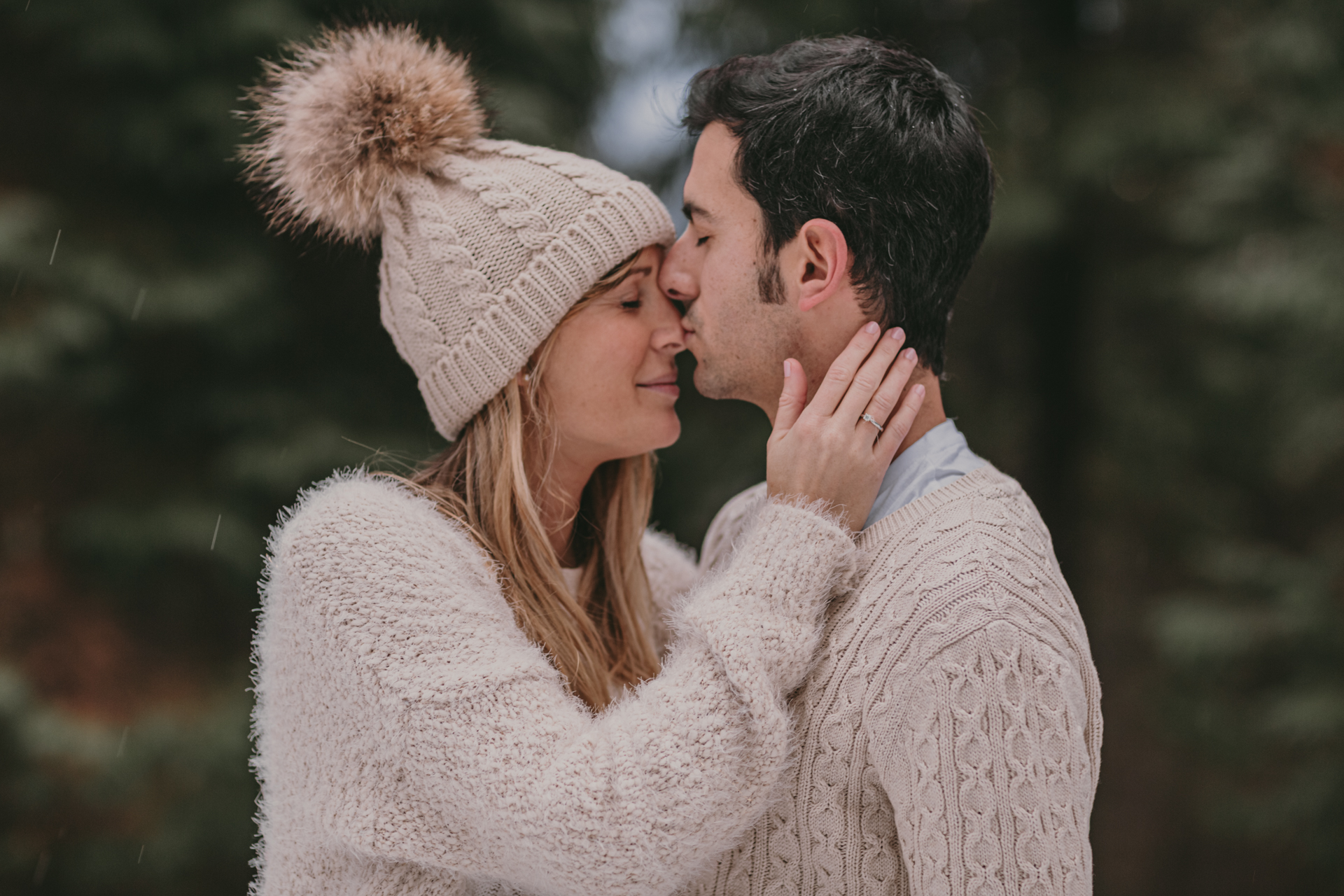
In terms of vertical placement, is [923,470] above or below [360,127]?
below

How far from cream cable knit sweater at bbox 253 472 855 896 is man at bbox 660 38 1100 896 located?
13 cm

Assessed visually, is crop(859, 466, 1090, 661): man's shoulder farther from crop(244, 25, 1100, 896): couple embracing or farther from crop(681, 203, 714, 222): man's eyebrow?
crop(681, 203, 714, 222): man's eyebrow

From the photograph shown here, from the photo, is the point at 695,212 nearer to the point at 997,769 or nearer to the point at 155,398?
the point at 997,769

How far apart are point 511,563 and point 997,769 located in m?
1.05

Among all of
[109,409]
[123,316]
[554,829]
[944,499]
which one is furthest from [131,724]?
[944,499]

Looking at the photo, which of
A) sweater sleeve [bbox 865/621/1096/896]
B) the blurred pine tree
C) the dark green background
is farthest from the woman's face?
the blurred pine tree

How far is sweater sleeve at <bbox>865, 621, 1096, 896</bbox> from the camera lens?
1561 mm

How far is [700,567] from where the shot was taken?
2.53 meters

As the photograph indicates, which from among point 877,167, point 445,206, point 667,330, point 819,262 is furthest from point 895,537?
point 445,206

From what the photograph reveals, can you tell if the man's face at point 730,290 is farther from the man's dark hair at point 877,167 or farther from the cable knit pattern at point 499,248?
the cable knit pattern at point 499,248

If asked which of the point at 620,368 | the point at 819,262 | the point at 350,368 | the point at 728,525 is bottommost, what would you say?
the point at 728,525

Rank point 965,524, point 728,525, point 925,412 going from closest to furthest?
1. point 965,524
2. point 925,412
3. point 728,525

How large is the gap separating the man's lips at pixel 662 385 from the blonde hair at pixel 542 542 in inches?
9.0

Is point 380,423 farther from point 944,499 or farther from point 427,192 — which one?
point 944,499
